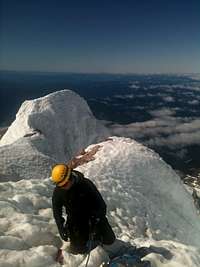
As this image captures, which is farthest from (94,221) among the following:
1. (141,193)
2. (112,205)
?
(141,193)

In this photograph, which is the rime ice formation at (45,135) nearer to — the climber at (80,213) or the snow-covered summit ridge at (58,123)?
the snow-covered summit ridge at (58,123)

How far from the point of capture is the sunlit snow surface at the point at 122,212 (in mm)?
12383

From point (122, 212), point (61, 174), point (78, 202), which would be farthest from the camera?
point (122, 212)

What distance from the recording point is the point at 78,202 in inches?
482

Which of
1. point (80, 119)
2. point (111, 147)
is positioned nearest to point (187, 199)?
point (111, 147)

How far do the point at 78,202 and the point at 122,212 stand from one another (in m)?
8.97

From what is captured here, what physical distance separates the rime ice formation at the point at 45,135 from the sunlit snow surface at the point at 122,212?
10.2 metres

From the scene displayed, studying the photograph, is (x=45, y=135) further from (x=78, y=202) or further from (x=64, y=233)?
(x=78, y=202)

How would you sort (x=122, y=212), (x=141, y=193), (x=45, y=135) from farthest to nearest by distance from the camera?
(x=45, y=135) < (x=141, y=193) < (x=122, y=212)

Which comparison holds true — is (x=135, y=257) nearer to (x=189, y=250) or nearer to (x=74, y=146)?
(x=189, y=250)

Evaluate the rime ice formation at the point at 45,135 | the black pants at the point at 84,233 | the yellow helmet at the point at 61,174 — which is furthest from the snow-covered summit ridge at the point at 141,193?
the rime ice formation at the point at 45,135

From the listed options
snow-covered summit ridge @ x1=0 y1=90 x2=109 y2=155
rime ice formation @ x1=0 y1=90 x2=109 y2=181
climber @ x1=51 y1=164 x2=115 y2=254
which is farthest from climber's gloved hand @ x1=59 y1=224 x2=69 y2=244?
snow-covered summit ridge @ x1=0 y1=90 x2=109 y2=155

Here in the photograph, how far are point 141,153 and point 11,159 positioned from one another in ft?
47.6

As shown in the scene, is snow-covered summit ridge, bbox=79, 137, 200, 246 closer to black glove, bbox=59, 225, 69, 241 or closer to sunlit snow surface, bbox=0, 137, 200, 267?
sunlit snow surface, bbox=0, 137, 200, 267
